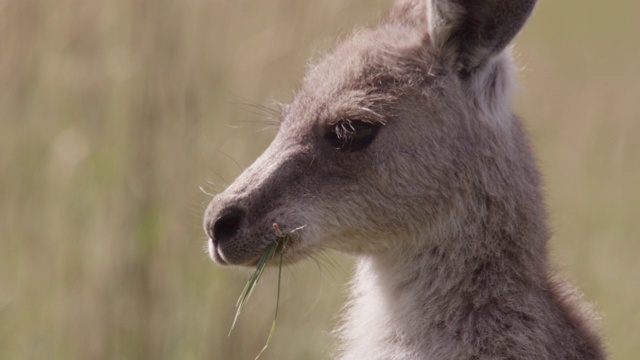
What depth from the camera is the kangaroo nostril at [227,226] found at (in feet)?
16.3

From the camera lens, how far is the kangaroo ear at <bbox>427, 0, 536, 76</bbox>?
503 centimetres

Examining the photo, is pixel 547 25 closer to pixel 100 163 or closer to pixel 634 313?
pixel 634 313

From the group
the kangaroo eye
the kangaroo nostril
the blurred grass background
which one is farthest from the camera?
the blurred grass background

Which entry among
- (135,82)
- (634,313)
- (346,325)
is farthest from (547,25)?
(346,325)

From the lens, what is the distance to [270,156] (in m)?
5.21

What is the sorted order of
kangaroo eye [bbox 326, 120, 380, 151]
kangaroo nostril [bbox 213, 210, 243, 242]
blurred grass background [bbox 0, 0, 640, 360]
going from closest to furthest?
kangaroo nostril [bbox 213, 210, 243, 242] → kangaroo eye [bbox 326, 120, 380, 151] → blurred grass background [bbox 0, 0, 640, 360]

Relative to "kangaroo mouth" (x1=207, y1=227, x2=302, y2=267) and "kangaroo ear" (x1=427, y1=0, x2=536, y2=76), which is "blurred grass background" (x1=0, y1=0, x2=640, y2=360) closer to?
"kangaroo mouth" (x1=207, y1=227, x2=302, y2=267)

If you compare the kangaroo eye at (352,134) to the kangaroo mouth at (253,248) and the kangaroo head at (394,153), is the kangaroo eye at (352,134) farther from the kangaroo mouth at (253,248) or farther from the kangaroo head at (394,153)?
the kangaroo mouth at (253,248)

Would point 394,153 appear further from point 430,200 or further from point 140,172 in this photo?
point 140,172

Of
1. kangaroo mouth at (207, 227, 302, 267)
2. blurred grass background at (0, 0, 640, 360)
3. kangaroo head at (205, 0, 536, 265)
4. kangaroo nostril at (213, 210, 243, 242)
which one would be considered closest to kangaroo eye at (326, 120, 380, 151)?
kangaroo head at (205, 0, 536, 265)

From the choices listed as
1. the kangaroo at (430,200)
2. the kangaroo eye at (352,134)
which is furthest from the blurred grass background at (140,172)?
the kangaroo eye at (352,134)

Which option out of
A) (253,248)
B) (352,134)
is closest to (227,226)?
(253,248)

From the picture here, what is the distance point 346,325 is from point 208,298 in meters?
1.18

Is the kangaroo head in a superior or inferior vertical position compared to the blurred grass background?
inferior
